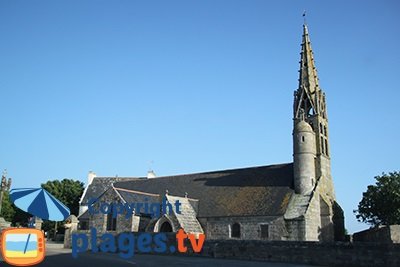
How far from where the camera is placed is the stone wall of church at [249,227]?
100.0 ft

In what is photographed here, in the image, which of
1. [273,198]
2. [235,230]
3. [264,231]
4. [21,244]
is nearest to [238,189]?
[273,198]

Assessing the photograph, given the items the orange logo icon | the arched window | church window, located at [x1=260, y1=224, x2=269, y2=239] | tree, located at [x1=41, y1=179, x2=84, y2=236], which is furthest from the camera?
tree, located at [x1=41, y1=179, x2=84, y2=236]

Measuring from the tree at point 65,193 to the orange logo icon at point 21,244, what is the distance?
54305 mm

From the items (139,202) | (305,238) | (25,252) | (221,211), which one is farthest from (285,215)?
(25,252)

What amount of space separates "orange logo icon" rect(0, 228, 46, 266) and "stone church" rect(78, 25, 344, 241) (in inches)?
846

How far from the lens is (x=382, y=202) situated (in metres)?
44.6

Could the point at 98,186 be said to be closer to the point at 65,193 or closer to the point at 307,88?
the point at 65,193

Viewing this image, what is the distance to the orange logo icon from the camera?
31.7 feet

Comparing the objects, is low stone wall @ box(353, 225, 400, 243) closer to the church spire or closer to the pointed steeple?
the church spire

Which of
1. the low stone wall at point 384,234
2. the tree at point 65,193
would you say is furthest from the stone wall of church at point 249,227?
the tree at point 65,193

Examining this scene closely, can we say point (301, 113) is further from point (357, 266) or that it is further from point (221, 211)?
Result: point (357, 266)

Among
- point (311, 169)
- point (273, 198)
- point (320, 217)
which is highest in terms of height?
point (311, 169)

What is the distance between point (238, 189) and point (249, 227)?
5.04m

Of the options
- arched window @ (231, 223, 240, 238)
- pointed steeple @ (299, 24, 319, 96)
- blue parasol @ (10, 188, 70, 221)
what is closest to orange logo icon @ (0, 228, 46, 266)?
blue parasol @ (10, 188, 70, 221)
